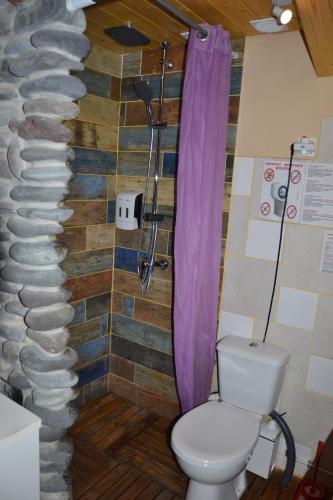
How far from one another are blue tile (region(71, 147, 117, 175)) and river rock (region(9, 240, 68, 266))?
0.84 m

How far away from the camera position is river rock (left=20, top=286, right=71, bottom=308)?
1.62 meters

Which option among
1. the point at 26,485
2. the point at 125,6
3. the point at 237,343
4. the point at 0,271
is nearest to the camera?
the point at 26,485

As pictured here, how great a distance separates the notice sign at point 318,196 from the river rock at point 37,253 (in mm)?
1276

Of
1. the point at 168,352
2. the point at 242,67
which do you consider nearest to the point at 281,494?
the point at 168,352

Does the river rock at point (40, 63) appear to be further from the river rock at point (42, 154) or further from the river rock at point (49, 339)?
the river rock at point (49, 339)

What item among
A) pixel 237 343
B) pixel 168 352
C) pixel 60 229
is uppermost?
pixel 60 229

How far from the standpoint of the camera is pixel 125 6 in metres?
1.84

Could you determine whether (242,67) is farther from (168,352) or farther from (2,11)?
(168,352)

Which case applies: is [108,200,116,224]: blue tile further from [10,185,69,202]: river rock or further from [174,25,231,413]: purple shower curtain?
[10,185,69,202]: river rock

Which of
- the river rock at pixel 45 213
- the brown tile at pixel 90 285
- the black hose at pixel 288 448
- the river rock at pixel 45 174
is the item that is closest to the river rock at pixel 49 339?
the river rock at pixel 45 213

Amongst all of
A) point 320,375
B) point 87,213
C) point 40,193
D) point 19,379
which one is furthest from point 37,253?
point 320,375

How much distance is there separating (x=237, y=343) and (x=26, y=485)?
125 cm

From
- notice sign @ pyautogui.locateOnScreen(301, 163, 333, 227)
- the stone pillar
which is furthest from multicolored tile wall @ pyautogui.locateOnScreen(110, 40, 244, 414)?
the stone pillar

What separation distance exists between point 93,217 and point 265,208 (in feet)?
3.63
